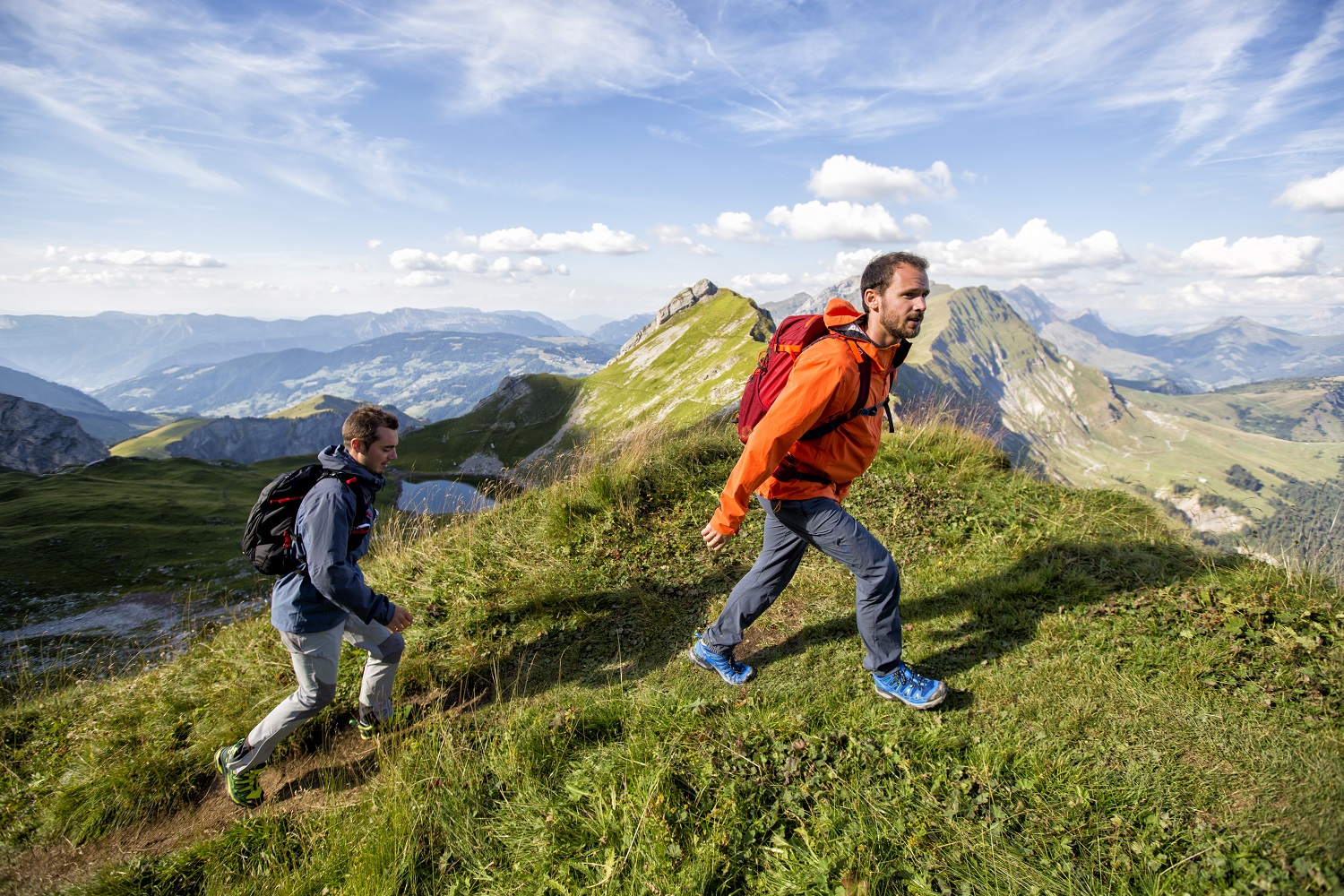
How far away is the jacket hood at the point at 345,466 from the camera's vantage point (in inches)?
181

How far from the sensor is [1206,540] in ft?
19.4

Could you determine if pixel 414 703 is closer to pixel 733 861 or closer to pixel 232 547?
pixel 733 861

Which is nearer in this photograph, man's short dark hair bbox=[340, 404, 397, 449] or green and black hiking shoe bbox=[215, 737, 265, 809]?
green and black hiking shoe bbox=[215, 737, 265, 809]

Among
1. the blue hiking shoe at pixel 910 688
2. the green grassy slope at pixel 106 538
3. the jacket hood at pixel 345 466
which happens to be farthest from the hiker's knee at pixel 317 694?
the green grassy slope at pixel 106 538

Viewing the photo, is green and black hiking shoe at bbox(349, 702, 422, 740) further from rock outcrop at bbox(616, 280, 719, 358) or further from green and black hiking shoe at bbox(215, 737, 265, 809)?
rock outcrop at bbox(616, 280, 719, 358)

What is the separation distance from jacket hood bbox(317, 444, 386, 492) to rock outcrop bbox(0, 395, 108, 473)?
204 metres

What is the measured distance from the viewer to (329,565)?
14.1ft

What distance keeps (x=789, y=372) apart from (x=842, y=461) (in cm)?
86

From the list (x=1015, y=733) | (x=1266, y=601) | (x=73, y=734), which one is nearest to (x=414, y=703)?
(x=73, y=734)

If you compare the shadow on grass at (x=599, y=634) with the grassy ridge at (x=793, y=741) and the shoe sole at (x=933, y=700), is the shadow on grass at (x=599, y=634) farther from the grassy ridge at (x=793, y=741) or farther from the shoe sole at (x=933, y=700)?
the shoe sole at (x=933, y=700)

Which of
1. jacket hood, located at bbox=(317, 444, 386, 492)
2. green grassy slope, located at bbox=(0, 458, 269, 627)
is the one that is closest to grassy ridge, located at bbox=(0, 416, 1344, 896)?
jacket hood, located at bbox=(317, 444, 386, 492)

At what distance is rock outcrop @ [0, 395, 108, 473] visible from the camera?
146 meters

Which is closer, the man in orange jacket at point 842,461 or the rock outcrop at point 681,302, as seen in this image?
the man in orange jacket at point 842,461

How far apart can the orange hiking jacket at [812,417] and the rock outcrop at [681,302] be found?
167966 mm
